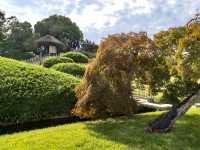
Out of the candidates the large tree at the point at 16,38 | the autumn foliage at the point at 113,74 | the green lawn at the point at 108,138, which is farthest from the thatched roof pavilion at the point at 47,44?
the green lawn at the point at 108,138

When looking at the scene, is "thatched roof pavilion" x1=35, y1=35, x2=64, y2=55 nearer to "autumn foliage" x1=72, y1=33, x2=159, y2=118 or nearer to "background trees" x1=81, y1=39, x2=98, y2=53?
"background trees" x1=81, y1=39, x2=98, y2=53

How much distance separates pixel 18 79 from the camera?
14094 millimetres

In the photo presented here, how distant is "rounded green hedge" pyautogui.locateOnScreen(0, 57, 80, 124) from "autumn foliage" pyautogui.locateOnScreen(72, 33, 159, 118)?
5.91ft

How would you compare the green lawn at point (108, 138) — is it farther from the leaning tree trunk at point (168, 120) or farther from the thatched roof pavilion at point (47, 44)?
the thatched roof pavilion at point (47, 44)

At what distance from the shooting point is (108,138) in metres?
10.0

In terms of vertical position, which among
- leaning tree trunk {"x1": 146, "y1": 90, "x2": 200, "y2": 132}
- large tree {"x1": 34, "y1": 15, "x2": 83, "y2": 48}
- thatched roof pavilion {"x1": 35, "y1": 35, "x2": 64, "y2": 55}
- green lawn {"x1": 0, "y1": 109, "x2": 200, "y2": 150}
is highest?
large tree {"x1": 34, "y1": 15, "x2": 83, "y2": 48}

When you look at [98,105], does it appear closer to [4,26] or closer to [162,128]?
[162,128]

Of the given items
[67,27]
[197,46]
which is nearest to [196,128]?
[197,46]

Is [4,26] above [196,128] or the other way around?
above

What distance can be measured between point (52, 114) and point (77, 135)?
3.83 meters

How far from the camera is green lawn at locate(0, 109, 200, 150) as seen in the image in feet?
30.7

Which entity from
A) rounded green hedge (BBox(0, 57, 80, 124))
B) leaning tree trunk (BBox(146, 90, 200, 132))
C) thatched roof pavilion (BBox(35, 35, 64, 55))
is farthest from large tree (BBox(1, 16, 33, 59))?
leaning tree trunk (BBox(146, 90, 200, 132))

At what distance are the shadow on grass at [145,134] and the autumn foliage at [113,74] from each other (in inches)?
20.1

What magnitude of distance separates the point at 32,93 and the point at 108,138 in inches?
178
